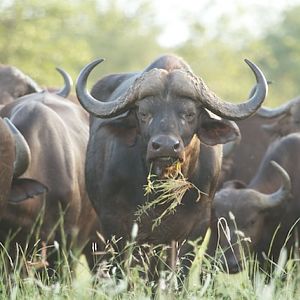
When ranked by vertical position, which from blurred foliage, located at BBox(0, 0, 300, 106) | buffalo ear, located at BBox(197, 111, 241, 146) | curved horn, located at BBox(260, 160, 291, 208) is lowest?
blurred foliage, located at BBox(0, 0, 300, 106)

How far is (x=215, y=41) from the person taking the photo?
61969mm

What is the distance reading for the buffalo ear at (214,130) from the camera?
9.13m

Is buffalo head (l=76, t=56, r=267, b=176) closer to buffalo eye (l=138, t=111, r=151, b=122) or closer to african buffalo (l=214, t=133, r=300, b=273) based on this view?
buffalo eye (l=138, t=111, r=151, b=122)

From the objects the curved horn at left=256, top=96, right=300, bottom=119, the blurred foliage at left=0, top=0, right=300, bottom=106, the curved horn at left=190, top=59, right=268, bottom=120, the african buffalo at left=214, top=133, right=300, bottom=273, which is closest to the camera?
the curved horn at left=190, top=59, right=268, bottom=120

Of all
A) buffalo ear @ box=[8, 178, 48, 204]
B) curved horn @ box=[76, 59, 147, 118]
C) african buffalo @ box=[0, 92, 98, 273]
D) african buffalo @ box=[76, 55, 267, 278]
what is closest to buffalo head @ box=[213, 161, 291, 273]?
african buffalo @ box=[0, 92, 98, 273]

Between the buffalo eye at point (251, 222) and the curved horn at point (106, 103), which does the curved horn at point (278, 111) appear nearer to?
the buffalo eye at point (251, 222)

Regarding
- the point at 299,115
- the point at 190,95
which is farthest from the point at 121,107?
the point at 299,115

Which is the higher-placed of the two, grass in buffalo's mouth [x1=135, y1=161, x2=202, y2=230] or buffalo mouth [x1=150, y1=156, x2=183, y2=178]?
buffalo mouth [x1=150, y1=156, x2=183, y2=178]

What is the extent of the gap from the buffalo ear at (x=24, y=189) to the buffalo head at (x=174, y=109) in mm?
1055

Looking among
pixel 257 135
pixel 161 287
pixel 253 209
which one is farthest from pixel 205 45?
pixel 161 287

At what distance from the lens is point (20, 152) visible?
10438 mm

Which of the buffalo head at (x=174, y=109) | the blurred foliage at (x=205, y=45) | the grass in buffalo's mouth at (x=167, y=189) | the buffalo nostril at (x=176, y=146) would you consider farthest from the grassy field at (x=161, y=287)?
the blurred foliage at (x=205, y=45)

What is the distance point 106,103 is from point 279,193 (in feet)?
9.94

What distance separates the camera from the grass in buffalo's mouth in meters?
8.38
